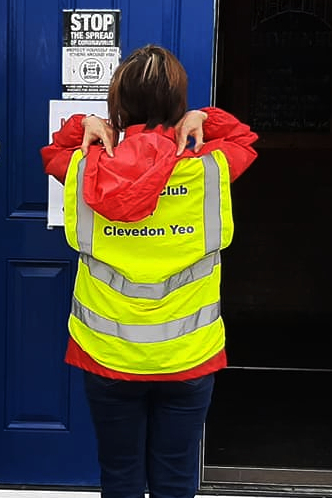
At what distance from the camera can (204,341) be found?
2.35m

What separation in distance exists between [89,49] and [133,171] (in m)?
1.20

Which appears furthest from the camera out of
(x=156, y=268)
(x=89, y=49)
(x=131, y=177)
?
(x=89, y=49)

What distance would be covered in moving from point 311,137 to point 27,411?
14.9ft

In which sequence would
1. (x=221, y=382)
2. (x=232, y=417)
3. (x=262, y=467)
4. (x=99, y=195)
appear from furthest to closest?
(x=221, y=382)
(x=232, y=417)
(x=262, y=467)
(x=99, y=195)

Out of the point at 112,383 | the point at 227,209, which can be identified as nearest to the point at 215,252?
the point at 227,209

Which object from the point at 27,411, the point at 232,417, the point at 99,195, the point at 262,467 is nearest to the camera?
the point at 99,195

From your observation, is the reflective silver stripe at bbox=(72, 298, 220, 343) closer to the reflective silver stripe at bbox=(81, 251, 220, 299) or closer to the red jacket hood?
the reflective silver stripe at bbox=(81, 251, 220, 299)

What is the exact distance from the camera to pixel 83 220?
227cm

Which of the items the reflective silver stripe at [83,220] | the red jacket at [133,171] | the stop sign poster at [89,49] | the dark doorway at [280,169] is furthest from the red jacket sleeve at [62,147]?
the dark doorway at [280,169]

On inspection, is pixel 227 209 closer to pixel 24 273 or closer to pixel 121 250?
pixel 121 250

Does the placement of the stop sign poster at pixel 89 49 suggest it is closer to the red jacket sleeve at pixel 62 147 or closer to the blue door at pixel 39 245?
the blue door at pixel 39 245

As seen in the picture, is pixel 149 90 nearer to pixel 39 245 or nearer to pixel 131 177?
pixel 131 177

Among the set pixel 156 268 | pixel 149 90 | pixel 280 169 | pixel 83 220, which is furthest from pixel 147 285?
pixel 280 169

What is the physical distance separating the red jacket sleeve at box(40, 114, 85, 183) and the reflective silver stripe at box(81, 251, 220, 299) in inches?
10.1
